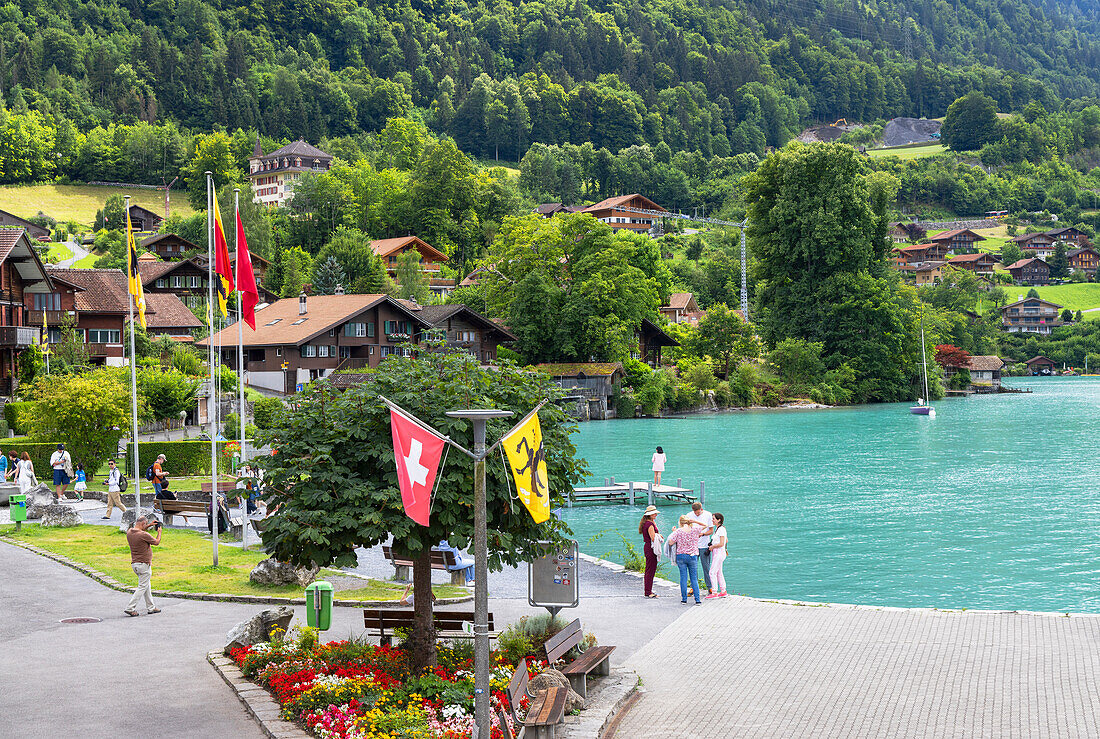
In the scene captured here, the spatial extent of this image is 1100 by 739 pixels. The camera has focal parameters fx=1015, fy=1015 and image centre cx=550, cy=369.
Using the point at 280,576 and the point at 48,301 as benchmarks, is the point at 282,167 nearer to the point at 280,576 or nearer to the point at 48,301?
the point at 48,301

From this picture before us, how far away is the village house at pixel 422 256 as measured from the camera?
389ft

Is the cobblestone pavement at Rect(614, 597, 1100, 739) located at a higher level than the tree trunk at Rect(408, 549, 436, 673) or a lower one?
lower

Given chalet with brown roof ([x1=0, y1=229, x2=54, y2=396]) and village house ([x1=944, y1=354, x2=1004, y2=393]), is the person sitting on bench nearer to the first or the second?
chalet with brown roof ([x1=0, y1=229, x2=54, y2=396])

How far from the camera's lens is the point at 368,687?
1077 cm

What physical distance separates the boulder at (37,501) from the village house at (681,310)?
332ft

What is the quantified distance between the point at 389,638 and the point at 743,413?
78.8 metres

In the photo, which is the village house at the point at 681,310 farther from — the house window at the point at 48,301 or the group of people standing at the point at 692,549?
the group of people standing at the point at 692,549

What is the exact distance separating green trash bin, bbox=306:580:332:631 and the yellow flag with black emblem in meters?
4.93

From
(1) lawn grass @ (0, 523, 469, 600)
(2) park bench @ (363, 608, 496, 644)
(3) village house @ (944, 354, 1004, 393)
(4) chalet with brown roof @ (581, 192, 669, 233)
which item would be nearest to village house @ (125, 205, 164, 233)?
(4) chalet with brown roof @ (581, 192, 669, 233)

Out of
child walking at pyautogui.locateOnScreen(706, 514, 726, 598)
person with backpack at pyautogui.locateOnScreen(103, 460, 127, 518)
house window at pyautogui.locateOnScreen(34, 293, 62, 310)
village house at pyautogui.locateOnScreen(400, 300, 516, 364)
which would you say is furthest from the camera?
village house at pyautogui.locateOnScreen(400, 300, 516, 364)

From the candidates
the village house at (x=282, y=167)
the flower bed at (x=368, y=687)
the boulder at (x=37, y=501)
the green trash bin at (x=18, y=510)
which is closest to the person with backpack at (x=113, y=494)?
the boulder at (x=37, y=501)

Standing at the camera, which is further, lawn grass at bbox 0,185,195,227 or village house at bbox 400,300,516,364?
lawn grass at bbox 0,185,195,227

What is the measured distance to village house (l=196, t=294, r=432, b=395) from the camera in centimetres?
7425

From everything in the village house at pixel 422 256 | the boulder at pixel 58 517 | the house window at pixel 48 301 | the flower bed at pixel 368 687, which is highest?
the village house at pixel 422 256
